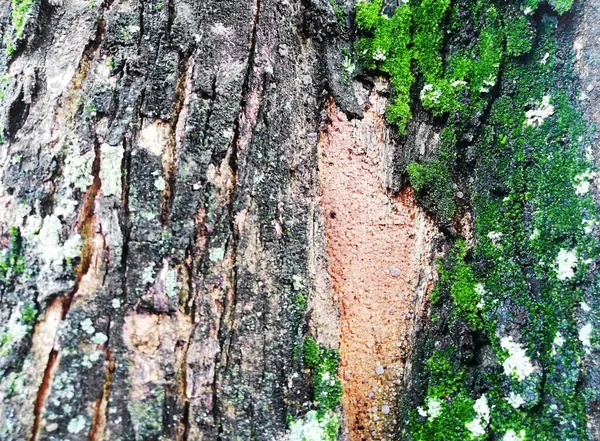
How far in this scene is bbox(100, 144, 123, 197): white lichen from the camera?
1487 millimetres

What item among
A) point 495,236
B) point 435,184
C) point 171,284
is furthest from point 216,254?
point 495,236

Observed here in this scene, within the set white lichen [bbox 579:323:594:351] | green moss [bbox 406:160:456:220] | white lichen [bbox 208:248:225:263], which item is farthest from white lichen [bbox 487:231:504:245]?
white lichen [bbox 208:248:225:263]

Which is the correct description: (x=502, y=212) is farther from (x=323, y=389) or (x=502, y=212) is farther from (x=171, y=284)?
(x=171, y=284)

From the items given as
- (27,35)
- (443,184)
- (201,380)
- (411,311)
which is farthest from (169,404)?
(27,35)

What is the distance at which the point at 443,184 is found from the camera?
1784 mm

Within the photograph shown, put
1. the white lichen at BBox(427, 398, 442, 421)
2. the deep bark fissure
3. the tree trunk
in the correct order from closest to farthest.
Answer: the deep bark fissure < the tree trunk < the white lichen at BBox(427, 398, 442, 421)

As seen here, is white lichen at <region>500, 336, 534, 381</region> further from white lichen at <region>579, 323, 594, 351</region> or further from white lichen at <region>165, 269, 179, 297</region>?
white lichen at <region>165, 269, 179, 297</region>

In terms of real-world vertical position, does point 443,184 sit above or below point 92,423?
above

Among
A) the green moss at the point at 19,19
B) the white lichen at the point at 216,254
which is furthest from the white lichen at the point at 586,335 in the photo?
the green moss at the point at 19,19

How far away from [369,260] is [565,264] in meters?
0.67

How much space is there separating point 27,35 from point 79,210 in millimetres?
776

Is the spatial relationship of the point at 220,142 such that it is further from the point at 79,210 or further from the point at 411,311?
the point at 411,311

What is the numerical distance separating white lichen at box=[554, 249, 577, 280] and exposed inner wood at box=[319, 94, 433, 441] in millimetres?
446

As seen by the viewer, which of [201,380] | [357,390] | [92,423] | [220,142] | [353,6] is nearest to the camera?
[92,423]
